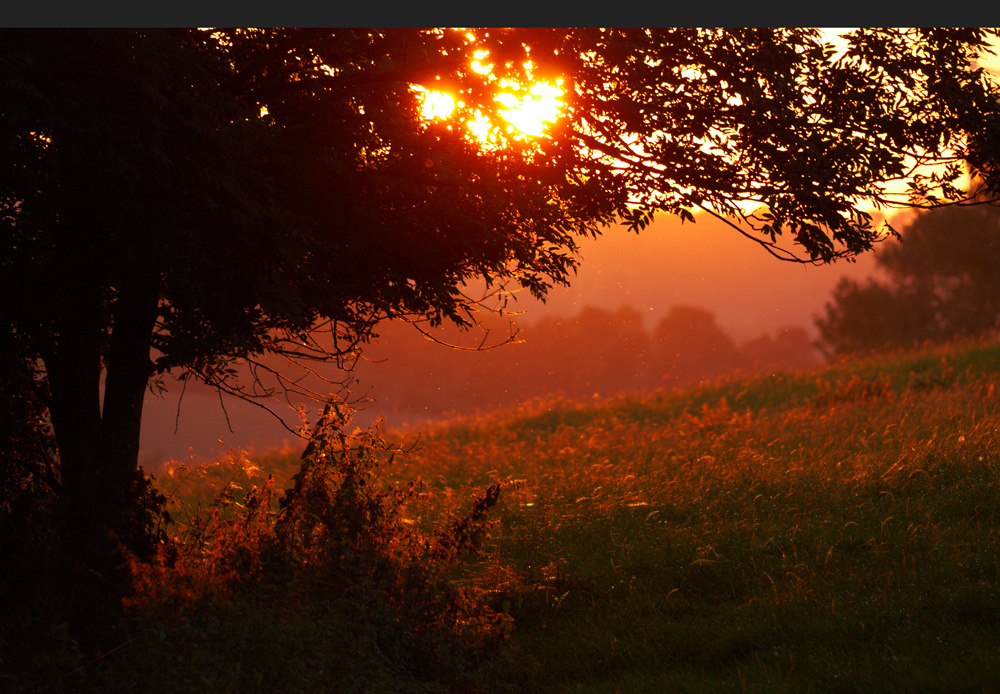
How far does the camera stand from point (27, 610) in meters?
5.77

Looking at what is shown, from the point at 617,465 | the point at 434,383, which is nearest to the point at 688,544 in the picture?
the point at 617,465

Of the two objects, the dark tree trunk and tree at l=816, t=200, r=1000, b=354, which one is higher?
tree at l=816, t=200, r=1000, b=354

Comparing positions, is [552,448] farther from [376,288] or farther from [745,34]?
[745,34]

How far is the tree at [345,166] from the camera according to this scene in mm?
5293

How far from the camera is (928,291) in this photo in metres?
39.8

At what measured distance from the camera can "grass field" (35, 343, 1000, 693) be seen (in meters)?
5.07

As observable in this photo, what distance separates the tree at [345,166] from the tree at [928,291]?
1350 inches

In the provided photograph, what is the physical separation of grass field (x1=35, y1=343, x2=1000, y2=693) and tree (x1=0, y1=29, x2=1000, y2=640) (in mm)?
1551

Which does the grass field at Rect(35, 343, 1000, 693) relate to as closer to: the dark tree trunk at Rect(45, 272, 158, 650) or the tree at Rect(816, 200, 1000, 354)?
the dark tree trunk at Rect(45, 272, 158, 650)

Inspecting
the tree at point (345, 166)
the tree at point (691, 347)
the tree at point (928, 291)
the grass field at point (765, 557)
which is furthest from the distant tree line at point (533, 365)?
the tree at point (345, 166)

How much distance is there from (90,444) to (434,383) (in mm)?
47583

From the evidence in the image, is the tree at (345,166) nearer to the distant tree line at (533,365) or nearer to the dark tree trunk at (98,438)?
the dark tree trunk at (98,438)

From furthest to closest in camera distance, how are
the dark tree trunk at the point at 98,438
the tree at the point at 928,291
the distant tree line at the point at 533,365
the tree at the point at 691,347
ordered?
1. the tree at the point at 691,347
2. the distant tree line at the point at 533,365
3. the tree at the point at 928,291
4. the dark tree trunk at the point at 98,438

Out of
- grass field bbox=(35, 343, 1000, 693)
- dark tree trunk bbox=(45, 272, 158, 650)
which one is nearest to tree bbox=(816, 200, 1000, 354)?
grass field bbox=(35, 343, 1000, 693)
